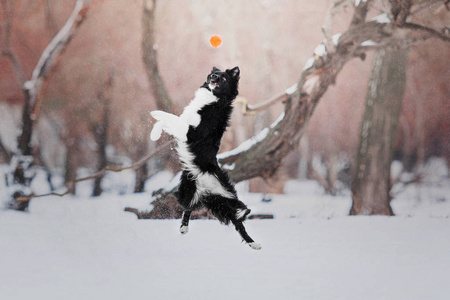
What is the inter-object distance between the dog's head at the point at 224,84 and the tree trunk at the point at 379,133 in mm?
1633

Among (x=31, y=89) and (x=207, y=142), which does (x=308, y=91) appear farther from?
(x=31, y=89)

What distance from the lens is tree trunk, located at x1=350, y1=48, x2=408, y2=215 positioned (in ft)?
10.7

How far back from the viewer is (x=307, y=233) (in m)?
2.65

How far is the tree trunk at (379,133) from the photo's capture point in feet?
10.7

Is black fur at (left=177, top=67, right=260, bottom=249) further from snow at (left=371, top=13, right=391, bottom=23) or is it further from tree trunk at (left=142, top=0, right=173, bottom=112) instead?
snow at (left=371, top=13, right=391, bottom=23)

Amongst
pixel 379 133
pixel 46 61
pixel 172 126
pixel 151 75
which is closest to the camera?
pixel 172 126

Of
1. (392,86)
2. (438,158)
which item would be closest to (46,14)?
(392,86)

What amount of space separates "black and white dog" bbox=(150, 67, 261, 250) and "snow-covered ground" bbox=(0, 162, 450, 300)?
266mm

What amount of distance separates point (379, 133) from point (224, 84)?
5.74ft

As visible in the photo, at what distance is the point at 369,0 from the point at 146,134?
1.80 metres

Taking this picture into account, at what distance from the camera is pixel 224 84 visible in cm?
193

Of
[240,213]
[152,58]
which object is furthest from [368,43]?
[240,213]

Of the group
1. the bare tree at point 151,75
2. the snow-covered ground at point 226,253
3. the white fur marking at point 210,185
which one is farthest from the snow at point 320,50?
the white fur marking at point 210,185

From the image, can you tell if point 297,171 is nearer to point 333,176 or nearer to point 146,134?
→ point 333,176
